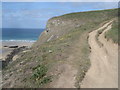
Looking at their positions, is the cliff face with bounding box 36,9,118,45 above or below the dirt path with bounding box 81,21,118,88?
above

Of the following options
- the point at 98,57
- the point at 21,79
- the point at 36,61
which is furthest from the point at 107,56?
the point at 21,79

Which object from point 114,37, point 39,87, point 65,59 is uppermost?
point 114,37

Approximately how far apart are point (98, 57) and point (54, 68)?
3.73m

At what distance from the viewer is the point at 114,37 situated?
16.7 meters

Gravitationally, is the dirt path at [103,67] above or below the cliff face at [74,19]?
below

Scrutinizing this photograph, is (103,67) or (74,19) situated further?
(74,19)

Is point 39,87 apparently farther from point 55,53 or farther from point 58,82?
point 55,53

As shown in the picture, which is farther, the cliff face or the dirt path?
the cliff face

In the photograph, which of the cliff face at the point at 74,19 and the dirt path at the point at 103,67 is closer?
the dirt path at the point at 103,67

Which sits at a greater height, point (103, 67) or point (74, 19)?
point (74, 19)

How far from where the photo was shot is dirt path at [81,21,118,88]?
11438 millimetres

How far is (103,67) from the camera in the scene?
13352 mm

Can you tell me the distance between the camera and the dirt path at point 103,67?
11438 mm

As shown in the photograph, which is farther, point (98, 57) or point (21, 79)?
point (98, 57)
